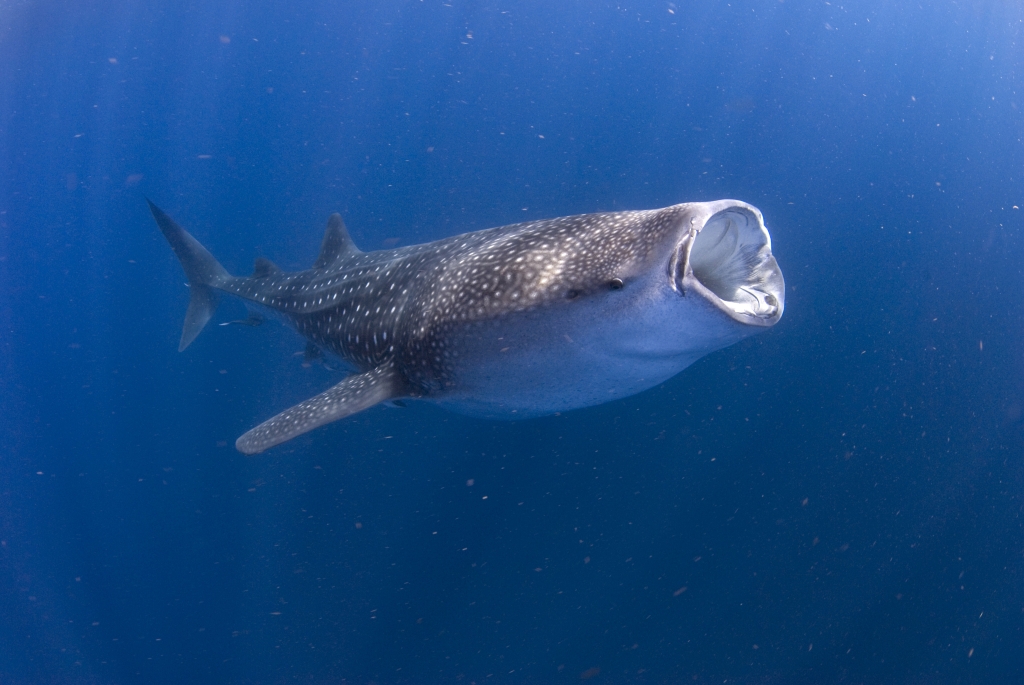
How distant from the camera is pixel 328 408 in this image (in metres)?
3.74

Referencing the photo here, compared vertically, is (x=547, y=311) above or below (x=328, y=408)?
above

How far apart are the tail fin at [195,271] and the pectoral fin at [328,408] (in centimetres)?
400

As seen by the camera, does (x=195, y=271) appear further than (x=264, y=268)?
Yes

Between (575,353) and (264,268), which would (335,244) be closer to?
(264,268)

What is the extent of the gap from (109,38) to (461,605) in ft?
140

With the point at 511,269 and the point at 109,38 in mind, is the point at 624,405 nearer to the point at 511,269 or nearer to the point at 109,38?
the point at 511,269

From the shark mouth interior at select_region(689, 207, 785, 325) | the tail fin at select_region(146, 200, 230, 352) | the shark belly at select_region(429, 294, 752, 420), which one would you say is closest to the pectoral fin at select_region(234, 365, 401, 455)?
the shark belly at select_region(429, 294, 752, 420)

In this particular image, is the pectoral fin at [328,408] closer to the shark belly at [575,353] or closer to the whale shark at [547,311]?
the whale shark at [547,311]

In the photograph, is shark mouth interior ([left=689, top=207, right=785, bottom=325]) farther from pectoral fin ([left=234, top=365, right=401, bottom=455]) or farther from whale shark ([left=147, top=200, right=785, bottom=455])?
pectoral fin ([left=234, top=365, right=401, bottom=455])

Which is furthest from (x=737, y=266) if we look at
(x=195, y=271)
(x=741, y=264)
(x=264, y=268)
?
(x=195, y=271)

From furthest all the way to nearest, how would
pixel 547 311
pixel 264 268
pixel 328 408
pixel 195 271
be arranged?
pixel 195 271
pixel 264 268
pixel 328 408
pixel 547 311

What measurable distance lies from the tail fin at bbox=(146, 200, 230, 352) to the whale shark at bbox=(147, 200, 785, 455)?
310 centimetres

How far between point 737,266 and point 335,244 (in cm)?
475

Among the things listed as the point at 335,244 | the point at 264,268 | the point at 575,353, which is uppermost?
the point at 335,244
